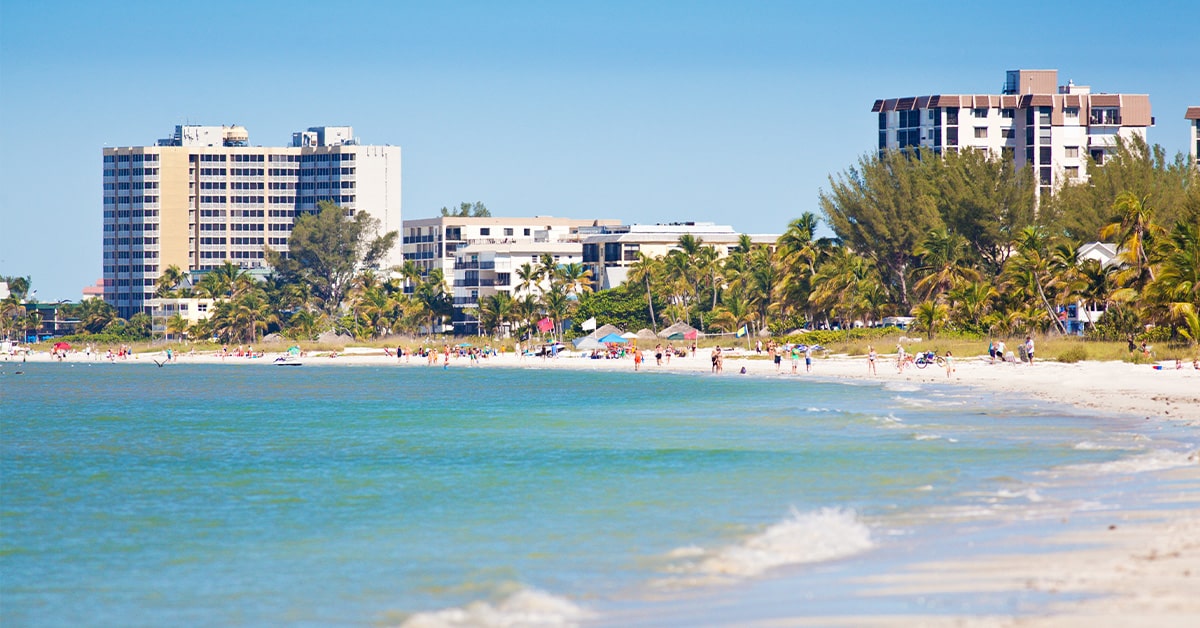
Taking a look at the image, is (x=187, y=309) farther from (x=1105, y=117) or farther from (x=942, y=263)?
(x=942, y=263)

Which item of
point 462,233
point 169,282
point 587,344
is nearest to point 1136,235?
point 587,344

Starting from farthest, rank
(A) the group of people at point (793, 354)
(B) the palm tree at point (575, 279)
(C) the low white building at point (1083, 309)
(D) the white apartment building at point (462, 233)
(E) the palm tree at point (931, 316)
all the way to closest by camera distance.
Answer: (D) the white apartment building at point (462, 233) → (B) the palm tree at point (575, 279) → (E) the palm tree at point (931, 316) → (A) the group of people at point (793, 354) → (C) the low white building at point (1083, 309)

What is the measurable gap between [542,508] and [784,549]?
23.4 feet

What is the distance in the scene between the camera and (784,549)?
54.9ft

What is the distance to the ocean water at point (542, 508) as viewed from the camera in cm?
1498

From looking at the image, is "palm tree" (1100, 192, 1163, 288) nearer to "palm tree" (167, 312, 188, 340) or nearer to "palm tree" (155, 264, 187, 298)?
"palm tree" (167, 312, 188, 340)

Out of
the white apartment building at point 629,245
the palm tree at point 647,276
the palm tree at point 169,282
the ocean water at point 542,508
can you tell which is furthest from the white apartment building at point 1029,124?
the ocean water at point 542,508

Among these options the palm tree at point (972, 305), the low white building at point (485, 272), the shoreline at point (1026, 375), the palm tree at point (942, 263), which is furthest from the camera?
the low white building at point (485, 272)

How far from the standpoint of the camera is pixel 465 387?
250 feet

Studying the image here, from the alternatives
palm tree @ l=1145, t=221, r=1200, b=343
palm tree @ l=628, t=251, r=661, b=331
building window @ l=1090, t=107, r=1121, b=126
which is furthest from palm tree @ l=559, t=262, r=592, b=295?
palm tree @ l=1145, t=221, r=1200, b=343

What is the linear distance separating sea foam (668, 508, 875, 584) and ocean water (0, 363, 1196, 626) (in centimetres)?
7

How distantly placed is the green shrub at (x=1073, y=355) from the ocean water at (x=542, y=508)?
41.2 ft

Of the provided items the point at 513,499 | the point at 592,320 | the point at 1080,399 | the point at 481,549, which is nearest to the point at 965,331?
the point at 1080,399

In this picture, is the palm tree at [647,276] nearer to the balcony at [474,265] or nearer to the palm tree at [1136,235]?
the balcony at [474,265]
